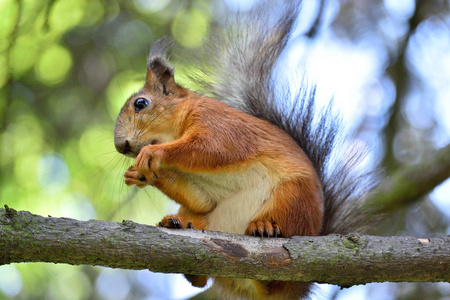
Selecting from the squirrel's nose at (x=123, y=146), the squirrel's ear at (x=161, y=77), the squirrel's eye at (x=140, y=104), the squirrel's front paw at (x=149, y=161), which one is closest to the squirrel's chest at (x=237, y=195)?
the squirrel's front paw at (x=149, y=161)

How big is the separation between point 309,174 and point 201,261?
819mm

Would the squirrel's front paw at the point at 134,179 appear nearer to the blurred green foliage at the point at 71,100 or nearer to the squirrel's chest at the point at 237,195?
the squirrel's chest at the point at 237,195

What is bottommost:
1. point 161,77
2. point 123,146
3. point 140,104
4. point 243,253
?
point 243,253

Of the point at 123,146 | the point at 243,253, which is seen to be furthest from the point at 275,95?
the point at 243,253

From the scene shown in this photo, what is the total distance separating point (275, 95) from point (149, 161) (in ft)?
3.54

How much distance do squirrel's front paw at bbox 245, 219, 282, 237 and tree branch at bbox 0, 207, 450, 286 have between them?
0.06m

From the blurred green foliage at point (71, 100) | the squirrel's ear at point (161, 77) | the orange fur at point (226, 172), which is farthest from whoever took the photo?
the blurred green foliage at point (71, 100)

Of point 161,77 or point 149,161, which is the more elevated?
point 161,77

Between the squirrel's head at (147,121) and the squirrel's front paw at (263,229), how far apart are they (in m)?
0.69

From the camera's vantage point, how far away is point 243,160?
2402mm

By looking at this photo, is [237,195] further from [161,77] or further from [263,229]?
[161,77]

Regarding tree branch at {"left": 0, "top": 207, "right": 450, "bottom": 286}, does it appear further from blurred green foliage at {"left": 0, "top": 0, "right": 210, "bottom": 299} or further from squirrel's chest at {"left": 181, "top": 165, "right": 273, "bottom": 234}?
blurred green foliage at {"left": 0, "top": 0, "right": 210, "bottom": 299}

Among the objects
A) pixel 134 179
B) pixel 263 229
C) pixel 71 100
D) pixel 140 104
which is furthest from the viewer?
pixel 71 100

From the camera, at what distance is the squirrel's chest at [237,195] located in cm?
238
